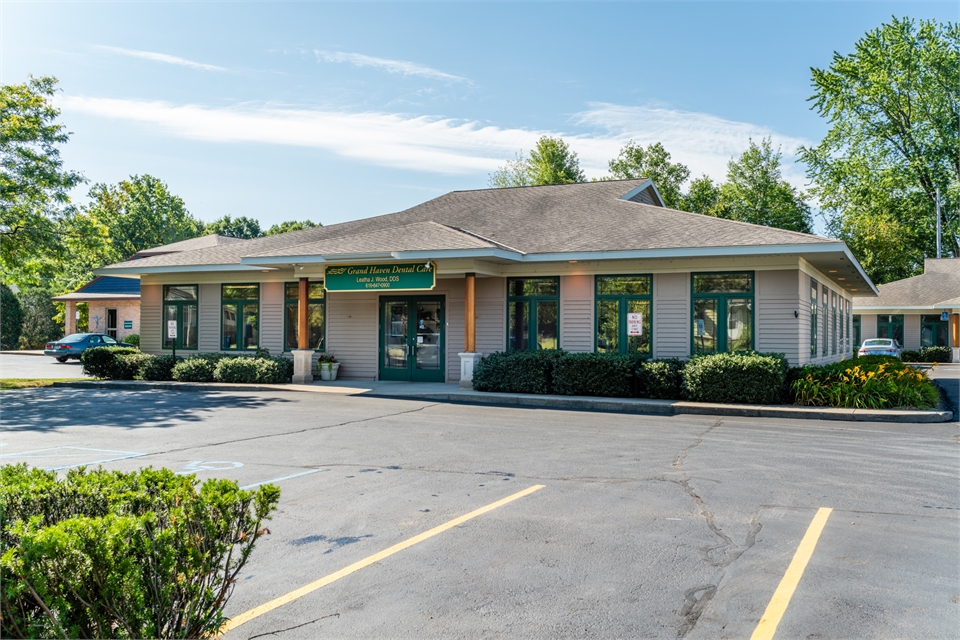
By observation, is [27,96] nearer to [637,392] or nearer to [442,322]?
[442,322]

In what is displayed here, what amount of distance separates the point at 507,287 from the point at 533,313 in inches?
39.9

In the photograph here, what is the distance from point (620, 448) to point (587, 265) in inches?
362

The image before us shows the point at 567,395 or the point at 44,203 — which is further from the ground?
the point at 44,203

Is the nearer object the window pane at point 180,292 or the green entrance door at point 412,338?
the green entrance door at point 412,338

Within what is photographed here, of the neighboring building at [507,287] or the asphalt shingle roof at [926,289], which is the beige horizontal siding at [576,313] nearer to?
the neighboring building at [507,287]

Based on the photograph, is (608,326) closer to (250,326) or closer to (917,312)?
(250,326)

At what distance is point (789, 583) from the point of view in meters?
5.02

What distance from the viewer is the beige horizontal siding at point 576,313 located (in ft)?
63.2

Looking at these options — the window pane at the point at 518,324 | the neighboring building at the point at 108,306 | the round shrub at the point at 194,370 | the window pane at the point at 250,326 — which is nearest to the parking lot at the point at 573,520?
the window pane at the point at 518,324

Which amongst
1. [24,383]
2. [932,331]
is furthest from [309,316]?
[932,331]

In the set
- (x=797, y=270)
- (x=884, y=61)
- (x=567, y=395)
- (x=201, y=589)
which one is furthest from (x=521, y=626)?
(x=884, y=61)

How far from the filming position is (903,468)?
9.17 meters

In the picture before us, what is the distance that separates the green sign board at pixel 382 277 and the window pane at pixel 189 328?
5.91 m

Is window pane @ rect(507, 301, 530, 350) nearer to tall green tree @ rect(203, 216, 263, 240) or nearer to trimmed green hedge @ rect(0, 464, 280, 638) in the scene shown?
trimmed green hedge @ rect(0, 464, 280, 638)
